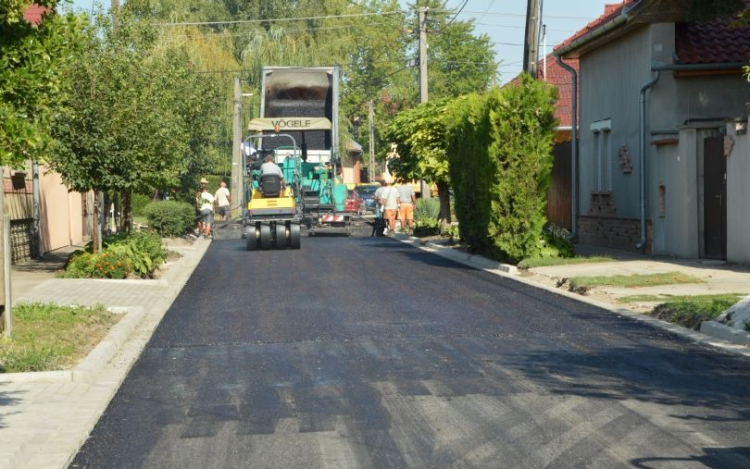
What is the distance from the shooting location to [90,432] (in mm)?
8430

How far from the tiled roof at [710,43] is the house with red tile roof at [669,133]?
2 centimetres

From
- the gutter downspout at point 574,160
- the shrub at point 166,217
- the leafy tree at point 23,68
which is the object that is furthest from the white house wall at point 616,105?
the leafy tree at point 23,68

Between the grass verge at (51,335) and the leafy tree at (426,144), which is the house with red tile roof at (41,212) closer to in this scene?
the grass verge at (51,335)

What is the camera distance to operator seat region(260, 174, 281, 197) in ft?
98.6

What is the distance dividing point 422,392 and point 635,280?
354 inches

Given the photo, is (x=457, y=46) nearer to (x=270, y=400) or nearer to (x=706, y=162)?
(x=706, y=162)

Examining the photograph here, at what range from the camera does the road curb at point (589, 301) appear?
12023 millimetres

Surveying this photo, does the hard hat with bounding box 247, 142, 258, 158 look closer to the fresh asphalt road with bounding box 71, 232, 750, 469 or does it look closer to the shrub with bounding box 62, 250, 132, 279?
the shrub with bounding box 62, 250, 132, 279

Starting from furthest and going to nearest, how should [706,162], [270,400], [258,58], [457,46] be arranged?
1. [457,46]
2. [258,58]
3. [706,162]
4. [270,400]

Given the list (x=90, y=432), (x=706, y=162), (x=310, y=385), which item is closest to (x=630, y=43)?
(x=706, y=162)

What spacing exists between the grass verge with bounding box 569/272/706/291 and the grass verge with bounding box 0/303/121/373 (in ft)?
23.2

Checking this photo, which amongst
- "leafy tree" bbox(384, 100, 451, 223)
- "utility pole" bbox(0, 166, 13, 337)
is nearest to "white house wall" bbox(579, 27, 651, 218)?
"leafy tree" bbox(384, 100, 451, 223)

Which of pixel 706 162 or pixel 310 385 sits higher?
pixel 706 162

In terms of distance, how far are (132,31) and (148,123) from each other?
12.0 ft
